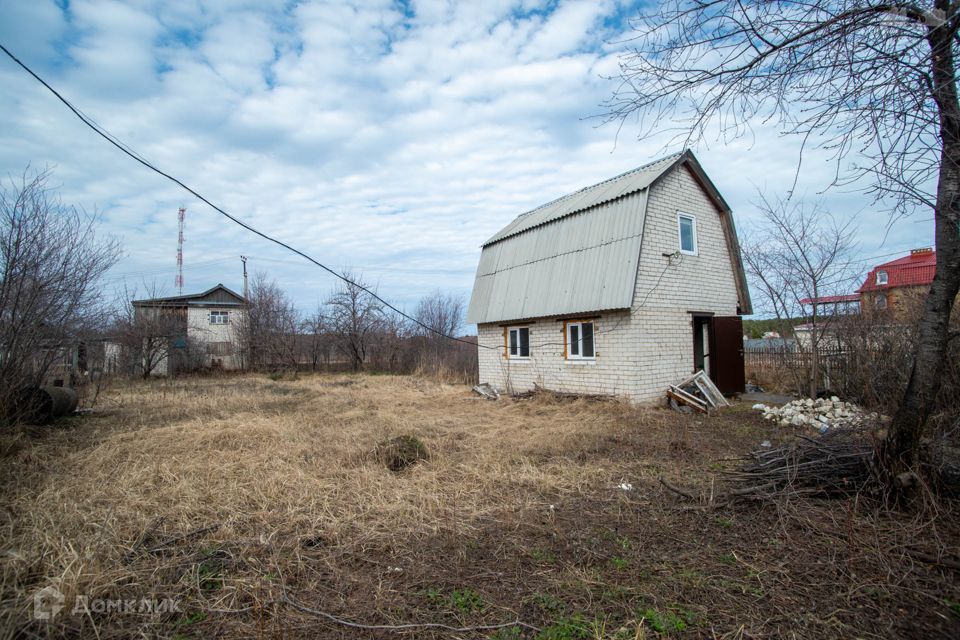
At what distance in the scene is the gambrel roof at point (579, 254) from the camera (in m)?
9.91

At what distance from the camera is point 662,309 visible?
33.8 feet

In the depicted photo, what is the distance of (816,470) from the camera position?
4.06m

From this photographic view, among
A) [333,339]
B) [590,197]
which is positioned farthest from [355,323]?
[590,197]

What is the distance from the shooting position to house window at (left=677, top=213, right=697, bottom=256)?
10.8 metres

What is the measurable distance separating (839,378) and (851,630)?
8.97 m

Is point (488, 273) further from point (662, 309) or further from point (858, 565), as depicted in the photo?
point (858, 565)

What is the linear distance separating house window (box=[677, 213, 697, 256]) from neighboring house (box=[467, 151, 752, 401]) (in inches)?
1.0

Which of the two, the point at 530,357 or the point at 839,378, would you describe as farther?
the point at 530,357

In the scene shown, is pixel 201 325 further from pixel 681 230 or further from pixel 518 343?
pixel 681 230

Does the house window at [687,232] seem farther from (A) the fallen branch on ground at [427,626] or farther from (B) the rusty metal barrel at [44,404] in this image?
(B) the rusty metal barrel at [44,404]

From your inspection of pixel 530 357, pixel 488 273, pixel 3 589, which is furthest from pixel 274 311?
pixel 3 589

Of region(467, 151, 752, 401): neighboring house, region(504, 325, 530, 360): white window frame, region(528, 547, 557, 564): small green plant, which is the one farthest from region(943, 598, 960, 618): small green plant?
region(504, 325, 530, 360): white window frame

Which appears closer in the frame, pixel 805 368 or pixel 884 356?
pixel 884 356

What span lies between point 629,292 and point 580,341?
2053 mm
